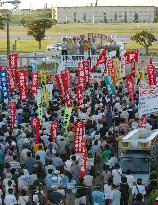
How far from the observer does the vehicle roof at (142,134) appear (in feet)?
53.2

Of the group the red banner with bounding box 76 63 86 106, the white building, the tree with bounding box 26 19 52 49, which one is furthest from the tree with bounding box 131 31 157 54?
A: the white building

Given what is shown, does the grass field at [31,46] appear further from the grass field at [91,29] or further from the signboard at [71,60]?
the signboard at [71,60]

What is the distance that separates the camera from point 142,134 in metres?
17.0

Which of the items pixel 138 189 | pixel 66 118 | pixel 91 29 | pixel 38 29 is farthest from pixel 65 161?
pixel 91 29

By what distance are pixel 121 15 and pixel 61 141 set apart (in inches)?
5676

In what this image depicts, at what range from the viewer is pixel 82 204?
12.2 m

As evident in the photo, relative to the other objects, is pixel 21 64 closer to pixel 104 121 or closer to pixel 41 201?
pixel 104 121

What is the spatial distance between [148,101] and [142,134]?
0.97 meters

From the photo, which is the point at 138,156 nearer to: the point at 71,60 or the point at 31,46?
the point at 71,60

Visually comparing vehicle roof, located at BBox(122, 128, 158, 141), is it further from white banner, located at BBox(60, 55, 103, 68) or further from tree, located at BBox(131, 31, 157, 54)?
tree, located at BBox(131, 31, 157, 54)

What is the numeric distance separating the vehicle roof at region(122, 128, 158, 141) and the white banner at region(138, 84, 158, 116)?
1.69ft

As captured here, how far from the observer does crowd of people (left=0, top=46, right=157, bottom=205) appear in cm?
1312

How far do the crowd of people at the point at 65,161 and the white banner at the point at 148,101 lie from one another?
3.36 feet

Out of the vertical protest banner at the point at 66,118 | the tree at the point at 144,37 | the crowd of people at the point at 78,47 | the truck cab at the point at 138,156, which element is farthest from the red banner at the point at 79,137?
the tree at the point at 144,37
